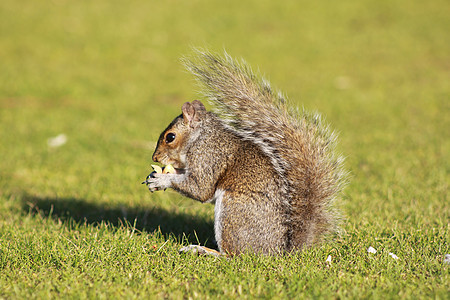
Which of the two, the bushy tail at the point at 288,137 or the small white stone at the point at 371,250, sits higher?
the bushy tail at the point at 288,137

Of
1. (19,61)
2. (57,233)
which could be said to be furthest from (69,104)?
(57,233)

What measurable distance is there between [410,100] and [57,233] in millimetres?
6494

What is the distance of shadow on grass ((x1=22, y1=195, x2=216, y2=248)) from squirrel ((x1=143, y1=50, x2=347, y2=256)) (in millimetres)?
438

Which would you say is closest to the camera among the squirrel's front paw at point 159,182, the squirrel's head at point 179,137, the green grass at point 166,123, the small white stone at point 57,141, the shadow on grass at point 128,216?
the green grass at point 166,123

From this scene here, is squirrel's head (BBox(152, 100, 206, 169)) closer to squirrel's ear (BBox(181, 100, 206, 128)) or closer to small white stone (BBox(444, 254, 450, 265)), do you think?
squirrel's ear (BBox(181, 100, 206, 128))

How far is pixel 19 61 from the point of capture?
9.70 m

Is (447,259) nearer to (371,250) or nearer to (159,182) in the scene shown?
(371,250)

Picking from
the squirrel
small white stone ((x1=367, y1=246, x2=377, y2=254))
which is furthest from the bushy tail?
small white stone ((x1=367, y1=246, x2=377, y2=254))

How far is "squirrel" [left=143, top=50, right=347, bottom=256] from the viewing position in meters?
2.65

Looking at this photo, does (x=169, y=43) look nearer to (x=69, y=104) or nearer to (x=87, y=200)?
(x=69, y=104)

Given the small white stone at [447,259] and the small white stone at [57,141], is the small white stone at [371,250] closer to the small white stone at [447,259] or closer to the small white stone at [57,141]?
the small white stone at [447,259]

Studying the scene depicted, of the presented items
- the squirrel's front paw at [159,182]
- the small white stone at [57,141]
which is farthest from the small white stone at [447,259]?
the small white stone at [57,141]

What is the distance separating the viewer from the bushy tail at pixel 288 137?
2.67 metres

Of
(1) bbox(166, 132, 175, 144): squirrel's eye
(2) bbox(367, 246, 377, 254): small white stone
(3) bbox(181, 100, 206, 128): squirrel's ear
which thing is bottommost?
(2) bbox(367, 246, 377, 254): small white stone
